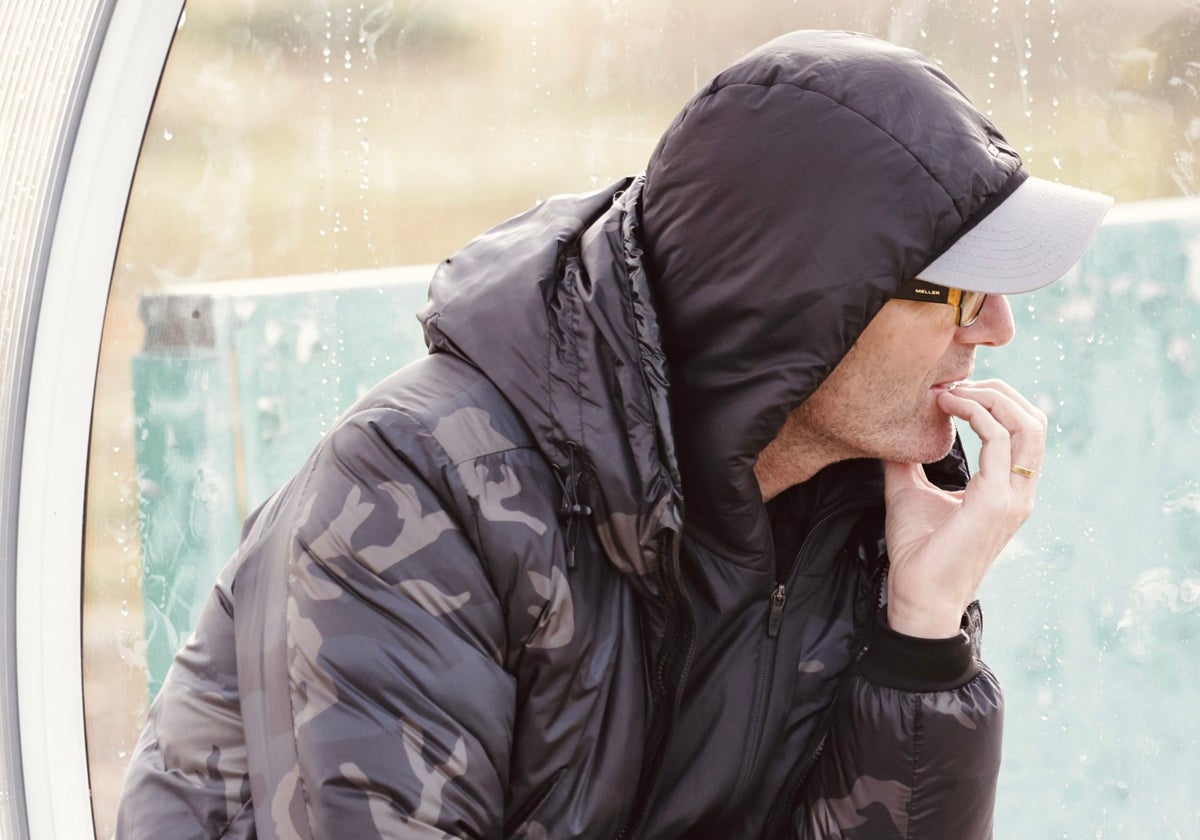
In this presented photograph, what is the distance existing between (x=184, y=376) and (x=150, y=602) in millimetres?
541

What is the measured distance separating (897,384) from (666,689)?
47 centimetres

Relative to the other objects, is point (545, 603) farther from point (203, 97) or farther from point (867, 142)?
point (203, 97)

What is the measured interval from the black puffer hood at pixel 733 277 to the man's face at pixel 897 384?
0.46 feet

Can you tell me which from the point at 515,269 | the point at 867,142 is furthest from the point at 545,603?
the point at 867,142

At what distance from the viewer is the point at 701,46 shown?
2328mm

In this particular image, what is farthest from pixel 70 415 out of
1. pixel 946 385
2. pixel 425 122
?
pixel 946 385

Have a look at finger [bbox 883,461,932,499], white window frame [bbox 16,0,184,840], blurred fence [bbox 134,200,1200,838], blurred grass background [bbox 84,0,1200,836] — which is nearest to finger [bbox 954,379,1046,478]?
finger [bbox 883,461,932,499]

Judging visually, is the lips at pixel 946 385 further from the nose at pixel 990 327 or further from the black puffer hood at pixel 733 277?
the black puffer hood at pixel 733 277

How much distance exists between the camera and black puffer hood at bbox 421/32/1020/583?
51.3 inches

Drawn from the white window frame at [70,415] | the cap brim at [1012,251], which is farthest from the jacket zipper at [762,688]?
the white window frame at [70,415]

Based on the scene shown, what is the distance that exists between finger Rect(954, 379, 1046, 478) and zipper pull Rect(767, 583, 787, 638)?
350 millimetres

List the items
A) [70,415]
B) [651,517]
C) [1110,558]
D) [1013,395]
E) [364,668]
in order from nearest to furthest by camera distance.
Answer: [364,668] < [651,517] < [1013,395] < [1110,558] < [70,415]

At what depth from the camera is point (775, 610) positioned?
5.02 feet

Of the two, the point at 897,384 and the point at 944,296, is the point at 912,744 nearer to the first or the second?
the point at 897,384
